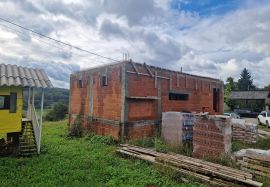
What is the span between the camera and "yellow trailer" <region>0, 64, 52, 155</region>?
958 centimetres

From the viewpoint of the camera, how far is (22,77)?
9773mm

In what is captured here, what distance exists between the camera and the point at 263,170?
7.69 metres

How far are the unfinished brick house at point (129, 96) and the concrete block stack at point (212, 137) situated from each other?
4.20 metres

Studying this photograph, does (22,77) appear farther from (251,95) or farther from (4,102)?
(251,95)

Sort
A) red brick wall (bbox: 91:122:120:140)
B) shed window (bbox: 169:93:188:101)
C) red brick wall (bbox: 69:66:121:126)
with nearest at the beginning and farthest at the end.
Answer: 1. red brick wall (bbox: 91:122:120:140)
2. red brick wall (bbox: 69:66:121:126)
3. shed window (bbox: 169:93:188:101)

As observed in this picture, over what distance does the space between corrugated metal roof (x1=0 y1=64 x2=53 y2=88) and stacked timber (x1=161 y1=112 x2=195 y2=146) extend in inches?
253

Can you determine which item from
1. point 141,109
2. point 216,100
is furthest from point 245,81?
point 141,109

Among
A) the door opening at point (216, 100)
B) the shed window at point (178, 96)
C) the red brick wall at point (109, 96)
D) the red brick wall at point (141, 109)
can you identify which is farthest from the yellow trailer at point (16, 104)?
the door opening at point (216, 100)

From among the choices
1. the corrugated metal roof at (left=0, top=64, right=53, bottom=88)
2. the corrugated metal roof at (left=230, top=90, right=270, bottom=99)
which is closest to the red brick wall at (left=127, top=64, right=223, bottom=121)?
the corrugated metal roof at (left=0, top=64, right=53, bottom=88)

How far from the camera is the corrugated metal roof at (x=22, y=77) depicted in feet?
30.5

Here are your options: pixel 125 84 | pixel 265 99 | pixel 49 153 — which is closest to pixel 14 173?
pixel 49 153

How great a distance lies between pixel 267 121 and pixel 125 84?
18474 mm

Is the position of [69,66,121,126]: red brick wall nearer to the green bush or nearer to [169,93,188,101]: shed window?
the green bush

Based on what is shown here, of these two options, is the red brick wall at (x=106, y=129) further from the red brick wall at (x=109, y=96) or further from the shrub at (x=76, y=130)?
the shrub at (x=76, y=130)
